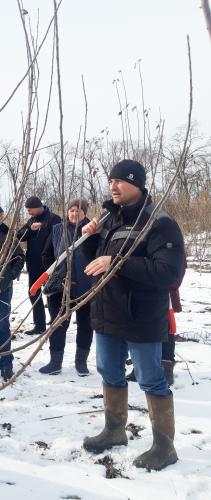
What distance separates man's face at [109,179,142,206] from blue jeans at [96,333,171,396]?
0.73m

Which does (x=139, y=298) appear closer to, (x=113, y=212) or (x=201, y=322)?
(x=113, y=212)

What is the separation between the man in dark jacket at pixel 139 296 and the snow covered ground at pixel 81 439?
16cm

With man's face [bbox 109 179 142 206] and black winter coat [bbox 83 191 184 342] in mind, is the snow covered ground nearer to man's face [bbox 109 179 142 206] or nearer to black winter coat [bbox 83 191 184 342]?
black winter coat [bbox 83 191 184 342]

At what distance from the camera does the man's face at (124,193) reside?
8.05 feet

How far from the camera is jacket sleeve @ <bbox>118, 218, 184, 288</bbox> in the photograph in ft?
7.53

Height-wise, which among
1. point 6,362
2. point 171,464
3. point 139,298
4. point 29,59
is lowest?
point 171,464

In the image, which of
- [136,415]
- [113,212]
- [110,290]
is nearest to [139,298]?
[110,290]

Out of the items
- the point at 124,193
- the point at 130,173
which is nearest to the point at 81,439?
the point at 124,193

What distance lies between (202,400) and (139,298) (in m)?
1.40

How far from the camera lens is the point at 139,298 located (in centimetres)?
240

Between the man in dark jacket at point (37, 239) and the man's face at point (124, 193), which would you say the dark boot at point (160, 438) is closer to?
the man's face at point (124, 193)

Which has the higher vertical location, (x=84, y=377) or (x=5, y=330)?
(x=5, y=330)

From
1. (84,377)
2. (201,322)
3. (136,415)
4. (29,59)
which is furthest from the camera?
(201,322)

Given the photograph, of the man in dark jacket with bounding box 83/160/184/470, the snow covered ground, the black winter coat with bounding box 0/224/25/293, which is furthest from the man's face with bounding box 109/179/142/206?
the snow covered ground
